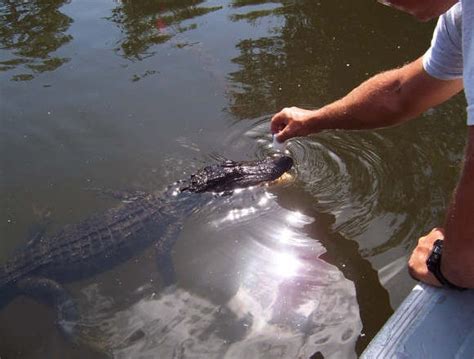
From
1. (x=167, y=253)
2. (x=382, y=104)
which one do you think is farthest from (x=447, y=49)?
(x=167, y=253)

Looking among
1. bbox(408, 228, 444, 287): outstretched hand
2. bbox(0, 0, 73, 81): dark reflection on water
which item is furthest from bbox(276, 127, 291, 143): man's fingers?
bbox(0, 0, 73, 81): dark reflection on water

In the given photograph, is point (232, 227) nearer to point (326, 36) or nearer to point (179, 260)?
point (179, 260)

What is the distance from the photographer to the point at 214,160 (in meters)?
5.07

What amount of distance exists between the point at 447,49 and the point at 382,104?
0.71 m

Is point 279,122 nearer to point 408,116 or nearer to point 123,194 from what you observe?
point 408,116

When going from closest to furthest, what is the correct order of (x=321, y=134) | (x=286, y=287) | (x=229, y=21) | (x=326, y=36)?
1. (x=286, y=287)
2. (x=321, y=134)
3. (x=326, y=36)
4. (x=229, y=21)

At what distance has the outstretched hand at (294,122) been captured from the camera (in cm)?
380

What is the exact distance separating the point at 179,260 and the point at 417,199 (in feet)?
7.02

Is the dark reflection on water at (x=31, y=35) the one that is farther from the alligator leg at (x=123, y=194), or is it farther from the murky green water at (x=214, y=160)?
the alligator leg at (x=123, y=194)

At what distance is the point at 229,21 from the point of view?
24.4 feet

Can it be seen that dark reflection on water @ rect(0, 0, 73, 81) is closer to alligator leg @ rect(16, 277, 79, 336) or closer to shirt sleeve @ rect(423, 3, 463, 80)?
alligator leg @ rect(16, 277, 79, 336)

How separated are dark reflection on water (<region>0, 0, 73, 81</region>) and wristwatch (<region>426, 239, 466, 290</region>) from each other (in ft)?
18.4

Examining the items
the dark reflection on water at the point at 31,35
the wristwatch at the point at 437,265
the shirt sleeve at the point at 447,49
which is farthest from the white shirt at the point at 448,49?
the dark reflection on water at the point at 31,35

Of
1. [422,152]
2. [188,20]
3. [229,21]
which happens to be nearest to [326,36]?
[229,21]
